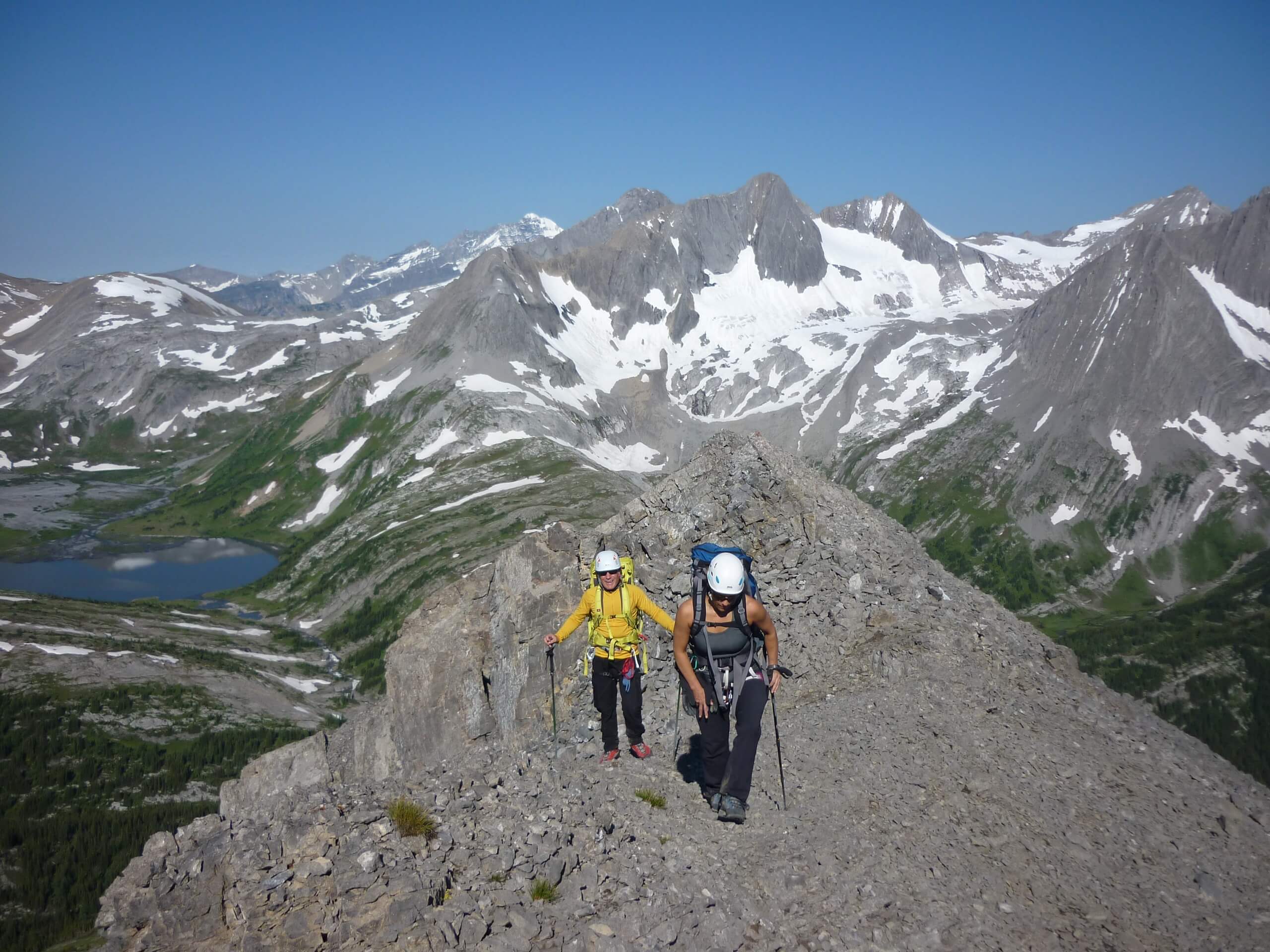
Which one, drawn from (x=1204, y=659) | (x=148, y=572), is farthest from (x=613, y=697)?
(x=148, y=572)

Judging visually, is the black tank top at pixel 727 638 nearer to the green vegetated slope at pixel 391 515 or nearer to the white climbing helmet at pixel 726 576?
the white climbing helmet at pixel 726 576

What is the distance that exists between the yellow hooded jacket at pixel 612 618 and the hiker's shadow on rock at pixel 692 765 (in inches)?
98.4

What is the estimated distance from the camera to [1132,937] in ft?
33.1

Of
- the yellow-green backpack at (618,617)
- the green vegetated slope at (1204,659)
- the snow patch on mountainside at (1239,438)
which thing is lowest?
the green vegetated slope at (1204,659)

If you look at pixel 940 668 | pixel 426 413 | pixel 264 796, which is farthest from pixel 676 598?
pixel 426 413

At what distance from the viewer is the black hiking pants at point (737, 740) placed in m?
12.4

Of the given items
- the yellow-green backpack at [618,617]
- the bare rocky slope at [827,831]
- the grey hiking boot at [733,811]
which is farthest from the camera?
the yellow-green backpack at [618,617]

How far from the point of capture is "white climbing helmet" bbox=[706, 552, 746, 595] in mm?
11836

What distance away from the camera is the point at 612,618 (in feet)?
49.5

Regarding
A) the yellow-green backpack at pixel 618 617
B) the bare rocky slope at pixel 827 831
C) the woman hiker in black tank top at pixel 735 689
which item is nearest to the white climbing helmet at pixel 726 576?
the woman hiker in black tank top at pixel 735 689

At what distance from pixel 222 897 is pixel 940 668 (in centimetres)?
1563

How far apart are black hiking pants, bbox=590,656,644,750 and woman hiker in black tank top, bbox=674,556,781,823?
259 centimetres

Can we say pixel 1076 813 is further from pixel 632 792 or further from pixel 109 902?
pixel 109 902

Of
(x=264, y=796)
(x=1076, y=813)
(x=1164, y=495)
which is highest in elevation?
(x=1076, y=813)
